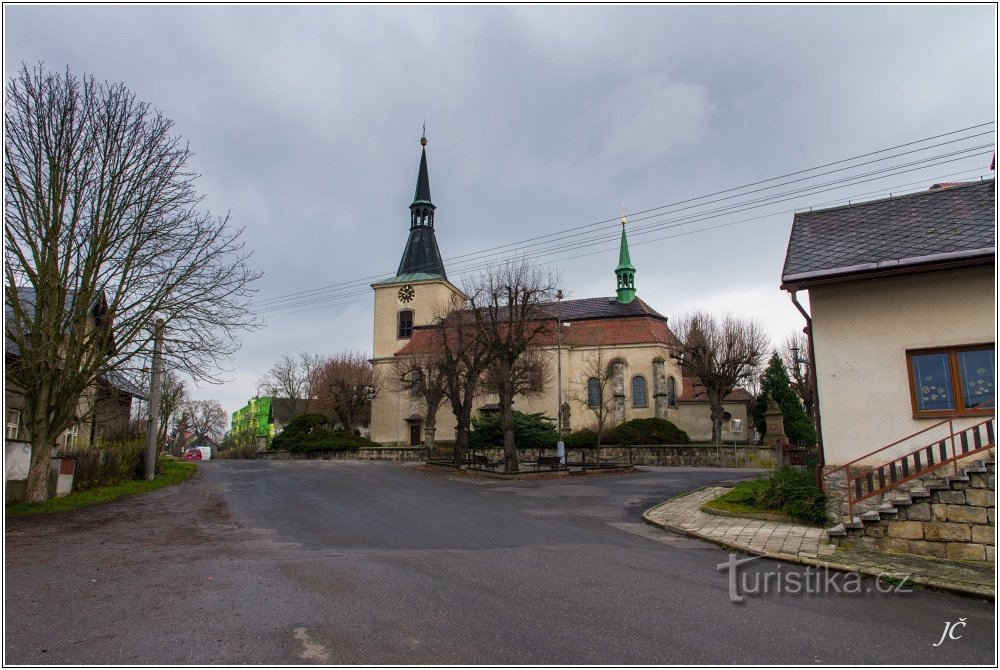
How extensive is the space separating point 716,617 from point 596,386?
44.2m

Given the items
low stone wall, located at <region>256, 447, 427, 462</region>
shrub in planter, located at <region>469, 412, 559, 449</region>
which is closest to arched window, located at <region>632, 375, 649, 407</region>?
shrub in planter, located at <region>469, 412, 559, 449</region>

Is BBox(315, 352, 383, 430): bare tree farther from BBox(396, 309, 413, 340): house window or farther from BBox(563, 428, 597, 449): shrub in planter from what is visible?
BBox(563, 428, 597, 449): shrub in planter

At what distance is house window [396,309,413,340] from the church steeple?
373 centimetres

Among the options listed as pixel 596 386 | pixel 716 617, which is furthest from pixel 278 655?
pixel 596 386

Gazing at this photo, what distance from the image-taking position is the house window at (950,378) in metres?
10.5

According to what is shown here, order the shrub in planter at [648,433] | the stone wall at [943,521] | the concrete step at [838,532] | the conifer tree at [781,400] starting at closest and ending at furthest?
1. the stone wall at [943,521]
2. the concrete step at [838,532]
3. the shrub in planter at [648,433]
4. the conifer tree at [781,400]

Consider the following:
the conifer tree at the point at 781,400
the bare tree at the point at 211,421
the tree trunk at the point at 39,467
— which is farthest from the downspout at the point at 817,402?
the bare tree at the point at 211,421

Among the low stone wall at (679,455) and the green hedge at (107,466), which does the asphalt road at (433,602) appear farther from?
the low stone wall at (679,455)

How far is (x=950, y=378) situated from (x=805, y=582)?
5.80 meters

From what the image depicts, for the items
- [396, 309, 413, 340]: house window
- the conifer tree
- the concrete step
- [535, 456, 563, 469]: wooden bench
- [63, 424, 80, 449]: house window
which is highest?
[396, 309, 413, 340]: house window

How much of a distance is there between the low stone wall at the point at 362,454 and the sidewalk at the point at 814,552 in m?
28.6

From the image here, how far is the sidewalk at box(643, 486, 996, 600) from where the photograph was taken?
7.27 m

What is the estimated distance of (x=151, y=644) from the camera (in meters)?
4.79

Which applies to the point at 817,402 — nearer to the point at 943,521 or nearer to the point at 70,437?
the point at 943,521
